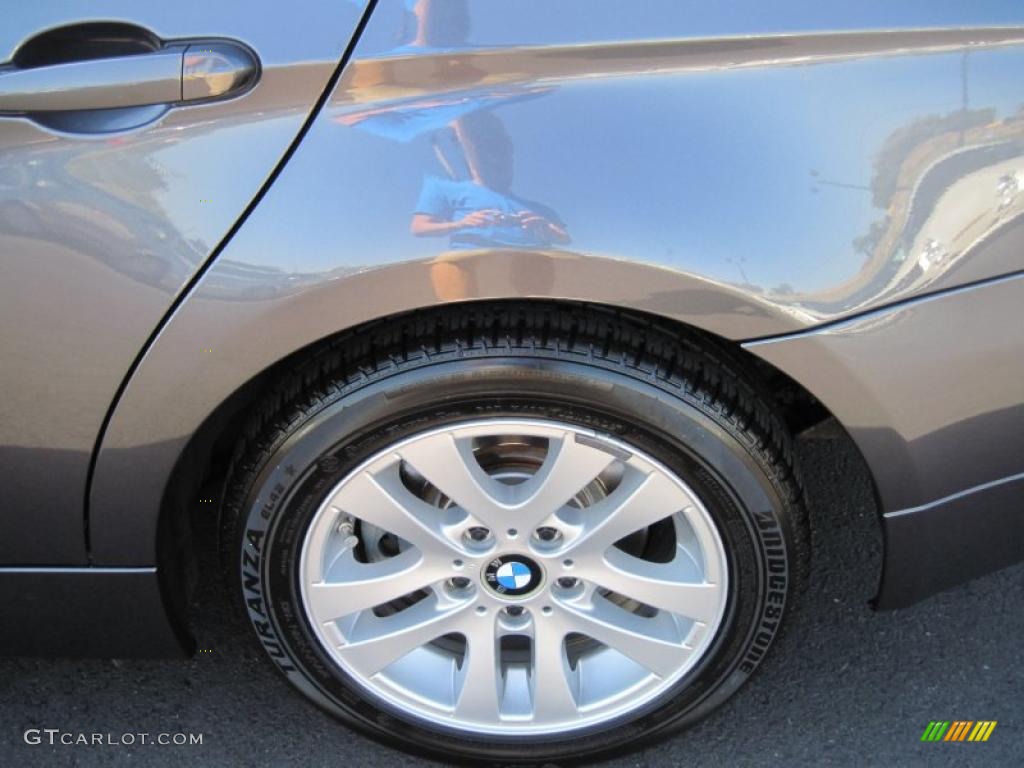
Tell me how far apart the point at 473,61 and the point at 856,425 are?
77 cm

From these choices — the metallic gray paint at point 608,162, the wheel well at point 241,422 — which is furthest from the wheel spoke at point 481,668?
the metallic gray paint at point 608,162

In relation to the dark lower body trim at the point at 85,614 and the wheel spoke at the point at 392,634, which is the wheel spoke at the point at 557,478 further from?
the dark lower body trim at the point at 85,614

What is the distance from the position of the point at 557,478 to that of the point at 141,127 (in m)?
0.79

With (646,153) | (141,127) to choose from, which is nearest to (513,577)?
(646,153)

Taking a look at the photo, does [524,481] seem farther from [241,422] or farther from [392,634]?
[241,422]

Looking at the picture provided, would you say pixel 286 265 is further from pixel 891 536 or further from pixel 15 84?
pixel 891 536

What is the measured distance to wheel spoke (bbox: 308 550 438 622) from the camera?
1852mm

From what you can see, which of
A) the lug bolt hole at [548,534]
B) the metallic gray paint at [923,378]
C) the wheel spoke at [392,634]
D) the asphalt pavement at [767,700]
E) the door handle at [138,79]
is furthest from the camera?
the asphalt pavement at [767,700]

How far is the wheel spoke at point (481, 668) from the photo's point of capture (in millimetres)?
1930

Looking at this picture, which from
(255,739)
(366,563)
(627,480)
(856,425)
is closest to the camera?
(856,425)

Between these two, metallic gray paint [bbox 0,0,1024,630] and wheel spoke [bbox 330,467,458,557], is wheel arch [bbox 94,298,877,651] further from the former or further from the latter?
wheel spoke [bbox 330,467,458,557]

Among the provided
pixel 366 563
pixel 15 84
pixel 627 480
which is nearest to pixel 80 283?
pixel 15 84

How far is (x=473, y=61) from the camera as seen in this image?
1.48 m

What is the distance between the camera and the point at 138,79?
1.47 metres
